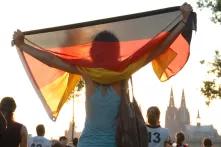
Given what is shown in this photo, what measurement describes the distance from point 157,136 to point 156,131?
0.08 m

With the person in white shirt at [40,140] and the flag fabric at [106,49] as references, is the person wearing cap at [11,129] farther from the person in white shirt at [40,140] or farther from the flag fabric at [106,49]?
the person in white shirt at [40,140]

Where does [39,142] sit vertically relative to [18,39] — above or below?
below

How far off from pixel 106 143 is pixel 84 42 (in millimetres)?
1258

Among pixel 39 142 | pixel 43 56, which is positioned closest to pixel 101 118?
pixel 43 56

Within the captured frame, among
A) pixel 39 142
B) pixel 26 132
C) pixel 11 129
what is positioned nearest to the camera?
pixel 11 129

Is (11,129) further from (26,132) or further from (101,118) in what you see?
(101,118)

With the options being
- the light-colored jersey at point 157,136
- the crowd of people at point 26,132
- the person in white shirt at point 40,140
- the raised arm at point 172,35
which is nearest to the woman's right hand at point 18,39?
the crowd of people at point 26,132

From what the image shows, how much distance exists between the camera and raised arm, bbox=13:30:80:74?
6.40 meters

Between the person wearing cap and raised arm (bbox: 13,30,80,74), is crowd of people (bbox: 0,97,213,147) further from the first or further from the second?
raised arm (bbox: 13,30,80,74)

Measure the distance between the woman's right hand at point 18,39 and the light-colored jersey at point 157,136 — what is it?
14.1 ft

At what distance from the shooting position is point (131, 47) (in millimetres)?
6480

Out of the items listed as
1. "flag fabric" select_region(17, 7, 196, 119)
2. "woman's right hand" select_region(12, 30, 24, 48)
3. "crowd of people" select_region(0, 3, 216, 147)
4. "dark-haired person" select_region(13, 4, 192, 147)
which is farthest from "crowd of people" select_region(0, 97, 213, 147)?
"dark-haired person" select_region(13, 4, 192, 147)

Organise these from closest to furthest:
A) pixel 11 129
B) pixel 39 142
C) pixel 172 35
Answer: pixel 172 35 → pixel 11 129 → pixel 39 142

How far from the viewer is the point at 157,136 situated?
424 inches
